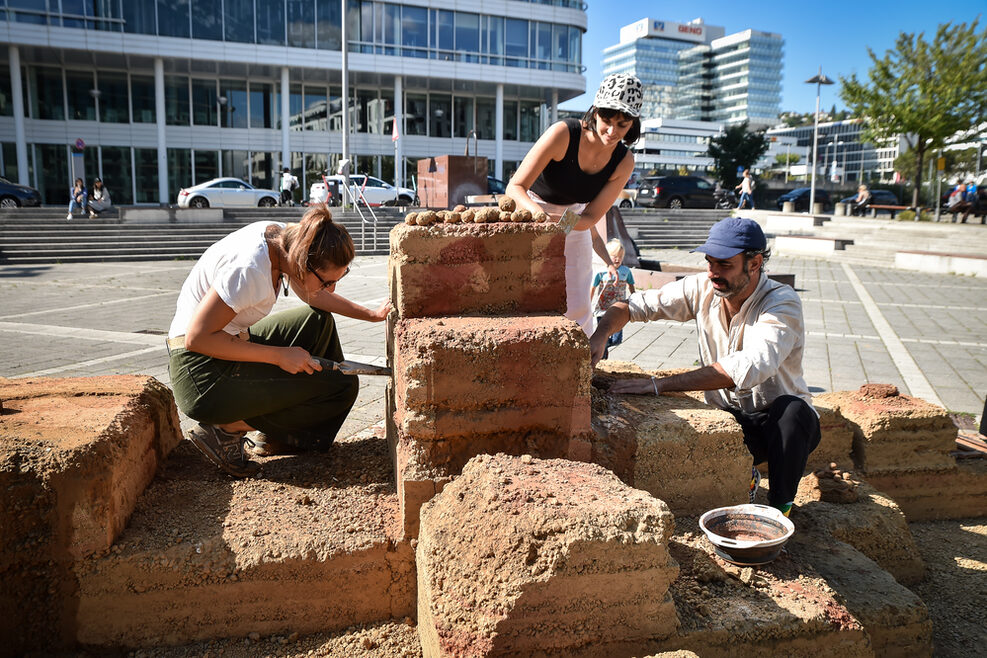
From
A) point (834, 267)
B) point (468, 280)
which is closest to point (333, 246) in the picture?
point (468, 280)

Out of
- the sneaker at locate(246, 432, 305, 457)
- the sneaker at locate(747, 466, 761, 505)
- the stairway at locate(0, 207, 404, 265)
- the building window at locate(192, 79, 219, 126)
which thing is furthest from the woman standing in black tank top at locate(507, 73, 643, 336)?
→ the building window at locate(192, 79, 219, 126)

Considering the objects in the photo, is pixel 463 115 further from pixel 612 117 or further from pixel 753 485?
pixel 753 485

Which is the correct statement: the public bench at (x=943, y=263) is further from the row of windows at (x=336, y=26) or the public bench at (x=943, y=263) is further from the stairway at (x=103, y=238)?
the row of windows at (x=336, y=26)

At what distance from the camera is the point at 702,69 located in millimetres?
136625

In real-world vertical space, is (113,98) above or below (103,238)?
above

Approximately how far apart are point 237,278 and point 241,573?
1.08 meters

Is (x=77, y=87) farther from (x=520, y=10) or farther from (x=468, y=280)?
(x=468, y=280)

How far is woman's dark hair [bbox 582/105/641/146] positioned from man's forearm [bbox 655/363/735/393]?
3.99 feet

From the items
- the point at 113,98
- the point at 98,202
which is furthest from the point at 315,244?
the point at 113,98

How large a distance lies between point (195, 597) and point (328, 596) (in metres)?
0.43

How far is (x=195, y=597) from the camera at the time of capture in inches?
90.1

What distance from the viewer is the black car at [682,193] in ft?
100

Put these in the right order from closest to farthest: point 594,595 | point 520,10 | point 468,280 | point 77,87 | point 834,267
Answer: point 594,595 → point 468,280 → point 834,267 → point 77,87 → point 520,10

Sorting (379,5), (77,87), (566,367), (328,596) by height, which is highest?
(379,5)
